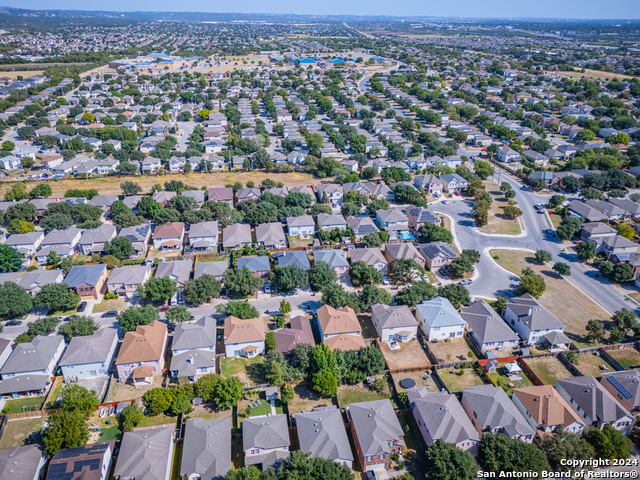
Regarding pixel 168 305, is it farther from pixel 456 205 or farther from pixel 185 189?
pixel 456 205

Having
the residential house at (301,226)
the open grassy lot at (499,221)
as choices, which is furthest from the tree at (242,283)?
the open grassy lot at (499,221)

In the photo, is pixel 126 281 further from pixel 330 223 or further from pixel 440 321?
pixel 440 321

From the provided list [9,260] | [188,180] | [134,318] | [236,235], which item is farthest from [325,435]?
[188,180]

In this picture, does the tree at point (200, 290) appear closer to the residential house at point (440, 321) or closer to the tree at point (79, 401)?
the tree at point (79, 401)

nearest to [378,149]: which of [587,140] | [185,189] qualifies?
[185,189]

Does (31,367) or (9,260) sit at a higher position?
(9,260)

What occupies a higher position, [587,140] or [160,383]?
[587,140]
